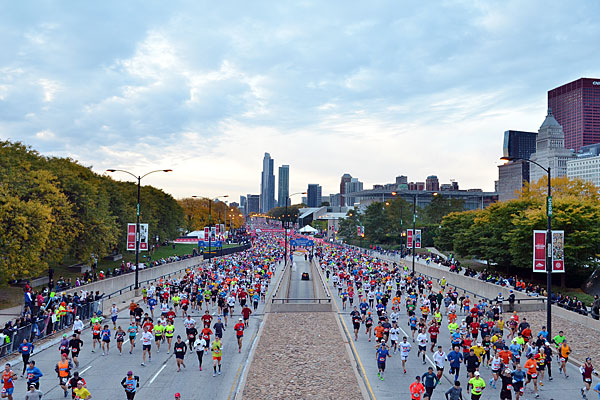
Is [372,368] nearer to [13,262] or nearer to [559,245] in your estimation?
[559,245]

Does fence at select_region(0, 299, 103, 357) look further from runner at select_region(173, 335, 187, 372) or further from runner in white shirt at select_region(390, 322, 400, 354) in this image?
runner in white shirt at select_region(390, 322, 400, 354)

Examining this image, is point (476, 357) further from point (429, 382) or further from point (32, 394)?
point (32, 394)

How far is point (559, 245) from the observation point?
20.0 m

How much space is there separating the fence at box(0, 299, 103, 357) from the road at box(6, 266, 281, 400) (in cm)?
95

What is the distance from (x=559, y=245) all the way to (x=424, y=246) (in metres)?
67.1

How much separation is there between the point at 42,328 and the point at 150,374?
25.5 ft

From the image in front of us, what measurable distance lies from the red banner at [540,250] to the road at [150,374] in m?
13.4

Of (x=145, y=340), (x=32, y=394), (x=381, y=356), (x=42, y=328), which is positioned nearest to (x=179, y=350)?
(x=145, y=340)

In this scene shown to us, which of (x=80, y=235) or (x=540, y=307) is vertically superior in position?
(x=80, y=235)

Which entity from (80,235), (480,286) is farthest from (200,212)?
(480,286)

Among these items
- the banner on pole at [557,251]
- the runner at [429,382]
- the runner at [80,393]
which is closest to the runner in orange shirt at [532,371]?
the runner at [429,382]

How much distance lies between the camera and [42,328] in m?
20.1

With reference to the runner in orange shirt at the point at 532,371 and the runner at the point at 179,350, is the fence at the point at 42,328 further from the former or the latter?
the runner in orange shirt at the point at 532,371

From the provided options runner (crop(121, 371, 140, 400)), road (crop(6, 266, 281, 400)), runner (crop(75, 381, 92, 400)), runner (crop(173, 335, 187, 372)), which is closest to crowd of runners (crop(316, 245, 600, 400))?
road (crop(6, 266, 281, 400))
